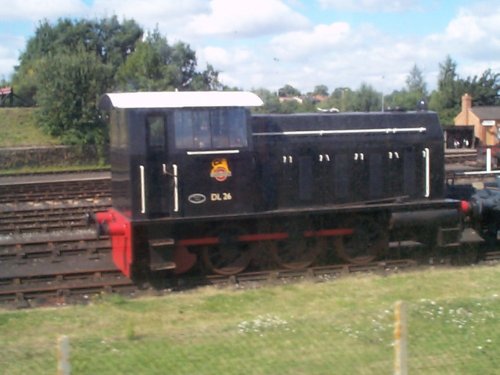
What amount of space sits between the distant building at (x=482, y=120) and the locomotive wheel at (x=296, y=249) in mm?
30692

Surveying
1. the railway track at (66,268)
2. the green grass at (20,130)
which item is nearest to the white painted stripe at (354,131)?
the railway track at (66,268)

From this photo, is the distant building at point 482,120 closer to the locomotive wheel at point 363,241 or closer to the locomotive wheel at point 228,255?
the locomotive wheel at point 363,241


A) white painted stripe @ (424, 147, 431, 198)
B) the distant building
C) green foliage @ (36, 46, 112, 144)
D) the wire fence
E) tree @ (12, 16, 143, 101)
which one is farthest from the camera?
tree @ (12, 16, 143, 101)

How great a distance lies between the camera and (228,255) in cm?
1226

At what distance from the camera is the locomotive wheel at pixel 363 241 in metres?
12.9

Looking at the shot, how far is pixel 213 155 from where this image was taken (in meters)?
11.4

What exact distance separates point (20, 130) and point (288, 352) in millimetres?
40833

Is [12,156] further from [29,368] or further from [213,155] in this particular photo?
[29,368]

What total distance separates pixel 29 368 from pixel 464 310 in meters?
4.56

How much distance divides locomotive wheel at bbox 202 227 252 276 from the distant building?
31.6m

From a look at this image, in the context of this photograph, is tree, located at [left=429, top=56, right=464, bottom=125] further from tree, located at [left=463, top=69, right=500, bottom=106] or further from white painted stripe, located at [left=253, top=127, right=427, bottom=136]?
white painted stripe, located at [left=253, top=127, right=427, bottom=136]

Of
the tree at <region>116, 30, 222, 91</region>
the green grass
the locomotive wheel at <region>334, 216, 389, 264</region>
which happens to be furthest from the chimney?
the locomotive wheel at <region>334, 216, 389, 264</region>

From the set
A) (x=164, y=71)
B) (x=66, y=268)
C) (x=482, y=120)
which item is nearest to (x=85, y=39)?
(x=164, y=71)

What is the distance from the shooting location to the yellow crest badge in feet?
37.6
